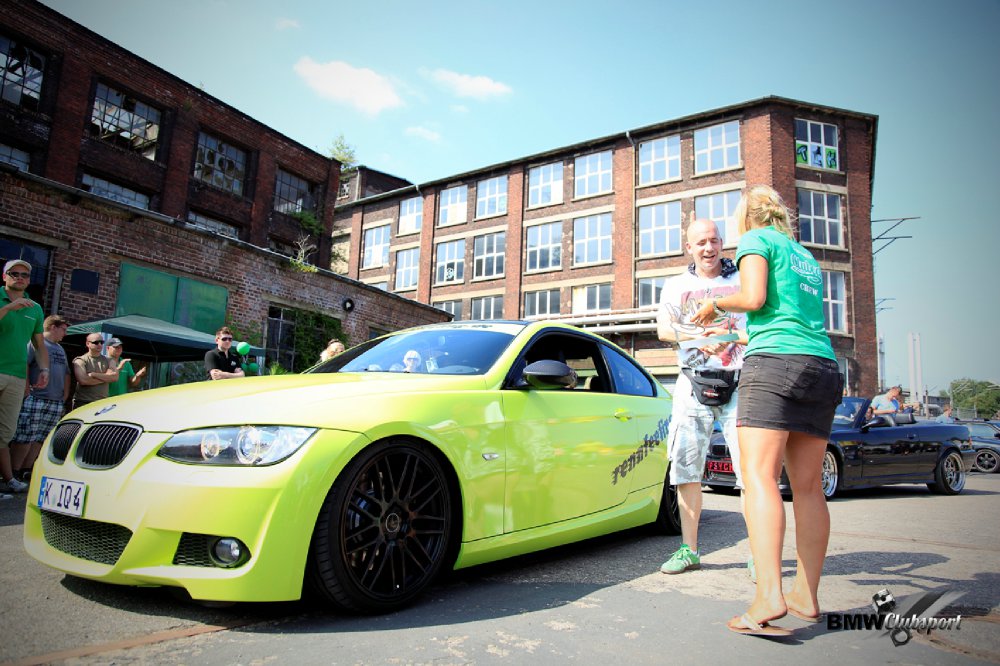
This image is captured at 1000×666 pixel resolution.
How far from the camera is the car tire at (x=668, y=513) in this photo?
4.51m

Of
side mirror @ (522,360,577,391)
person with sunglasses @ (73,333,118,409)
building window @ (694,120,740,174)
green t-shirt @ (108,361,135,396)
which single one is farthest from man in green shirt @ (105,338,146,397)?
building window @ (694,120,740,174)

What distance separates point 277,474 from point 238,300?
40.7 ft

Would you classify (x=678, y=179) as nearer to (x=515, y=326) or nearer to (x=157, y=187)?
(x=157, y=187)

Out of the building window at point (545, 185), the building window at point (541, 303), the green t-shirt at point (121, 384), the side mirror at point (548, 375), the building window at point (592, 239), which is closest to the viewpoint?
the side mirror at point (548, 375)

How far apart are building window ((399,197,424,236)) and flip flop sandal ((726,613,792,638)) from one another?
37.3m

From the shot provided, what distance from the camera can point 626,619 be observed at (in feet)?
8.43

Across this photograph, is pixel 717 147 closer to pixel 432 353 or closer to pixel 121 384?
pixel 121 384

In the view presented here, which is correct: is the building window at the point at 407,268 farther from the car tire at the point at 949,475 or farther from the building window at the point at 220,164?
the car tire at the point at 949,475

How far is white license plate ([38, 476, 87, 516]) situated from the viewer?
2.42 metres

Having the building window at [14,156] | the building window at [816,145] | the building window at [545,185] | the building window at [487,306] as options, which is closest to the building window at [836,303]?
the building window at [816,145]

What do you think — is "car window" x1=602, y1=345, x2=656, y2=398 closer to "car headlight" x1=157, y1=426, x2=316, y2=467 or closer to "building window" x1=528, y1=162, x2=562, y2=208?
"car headlight" x1=157, y1=426, x2=316, y2=467

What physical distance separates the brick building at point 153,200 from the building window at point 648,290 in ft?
40.6

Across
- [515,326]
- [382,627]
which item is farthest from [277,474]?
[515,326]

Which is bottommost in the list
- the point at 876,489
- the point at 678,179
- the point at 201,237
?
the point at 876,489
